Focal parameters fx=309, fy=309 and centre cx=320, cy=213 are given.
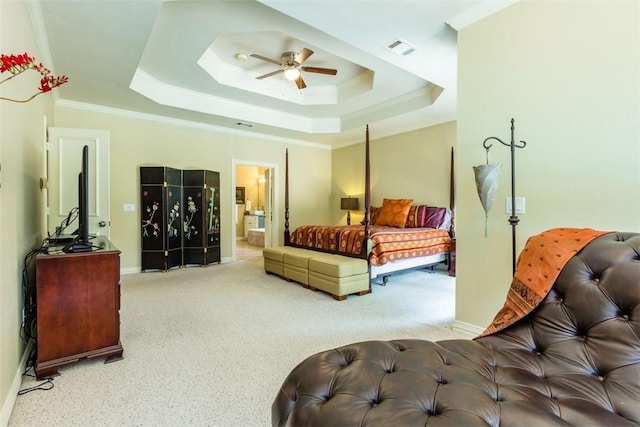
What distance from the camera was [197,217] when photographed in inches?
219

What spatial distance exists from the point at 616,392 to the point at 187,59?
4660 mm

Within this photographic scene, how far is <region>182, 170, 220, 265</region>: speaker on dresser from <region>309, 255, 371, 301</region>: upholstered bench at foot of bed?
8.21 ft

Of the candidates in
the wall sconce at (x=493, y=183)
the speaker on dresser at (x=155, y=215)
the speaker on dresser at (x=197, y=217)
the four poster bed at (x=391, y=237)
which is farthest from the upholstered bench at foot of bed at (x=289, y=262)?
the wall sconce at (x=493, y=183)

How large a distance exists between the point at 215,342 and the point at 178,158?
161 inches

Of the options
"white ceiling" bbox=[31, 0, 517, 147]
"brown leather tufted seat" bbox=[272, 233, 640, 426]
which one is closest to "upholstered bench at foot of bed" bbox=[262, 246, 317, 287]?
"white ceiling" bbox=[31, 0, 517, 147]

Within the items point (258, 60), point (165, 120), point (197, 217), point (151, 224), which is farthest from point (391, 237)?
point (165, 120)

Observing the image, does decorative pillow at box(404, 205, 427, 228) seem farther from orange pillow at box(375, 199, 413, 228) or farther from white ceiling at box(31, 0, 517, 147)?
white ceiling at box(31, 0, 517, 147)

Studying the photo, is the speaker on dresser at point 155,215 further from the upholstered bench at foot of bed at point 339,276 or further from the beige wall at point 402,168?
the beige wall at point 402,168

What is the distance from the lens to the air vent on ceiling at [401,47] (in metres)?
3.06

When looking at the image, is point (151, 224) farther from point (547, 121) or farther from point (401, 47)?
point (547, 121)

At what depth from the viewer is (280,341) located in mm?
2588

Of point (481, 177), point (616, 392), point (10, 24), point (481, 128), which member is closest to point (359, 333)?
point (481, 177)

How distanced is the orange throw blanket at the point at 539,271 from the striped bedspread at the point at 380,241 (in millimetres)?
2479

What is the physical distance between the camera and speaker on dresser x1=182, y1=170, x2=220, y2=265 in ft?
18.1
